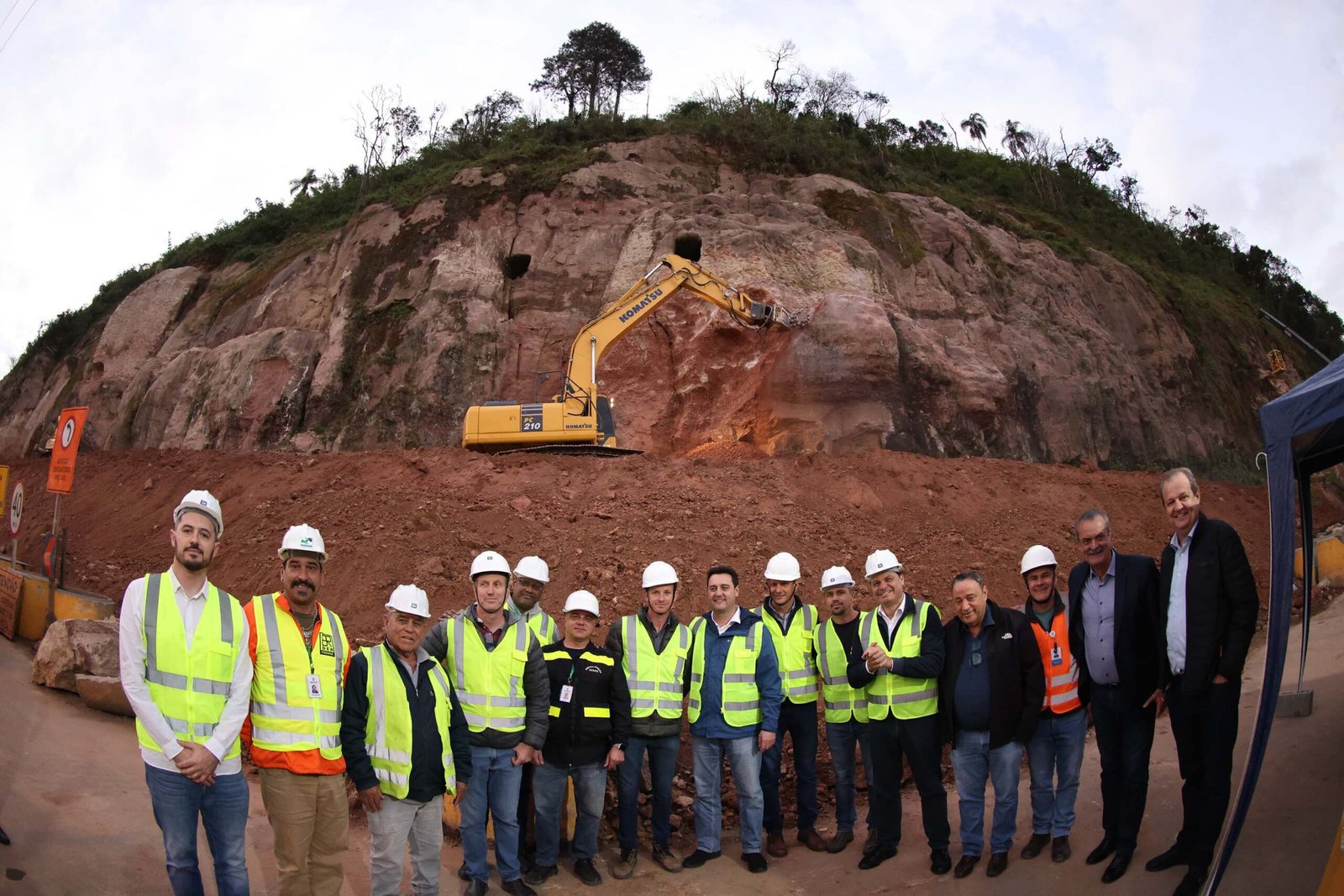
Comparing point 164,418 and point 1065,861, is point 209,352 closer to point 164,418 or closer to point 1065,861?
point 164,418

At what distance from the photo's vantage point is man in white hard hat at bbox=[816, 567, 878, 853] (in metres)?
6.91

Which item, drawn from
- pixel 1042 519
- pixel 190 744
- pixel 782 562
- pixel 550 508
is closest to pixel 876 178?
pixel 1042 519

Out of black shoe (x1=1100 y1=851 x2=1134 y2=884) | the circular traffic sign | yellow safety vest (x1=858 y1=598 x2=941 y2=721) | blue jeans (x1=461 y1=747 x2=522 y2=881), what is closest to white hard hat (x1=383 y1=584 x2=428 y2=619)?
blue jeans (x1=461 y1=747 x2=522 y2=881)

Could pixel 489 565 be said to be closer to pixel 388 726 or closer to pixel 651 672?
pixel 388 726

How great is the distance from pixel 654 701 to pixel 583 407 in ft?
31.4

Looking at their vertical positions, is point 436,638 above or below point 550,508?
below

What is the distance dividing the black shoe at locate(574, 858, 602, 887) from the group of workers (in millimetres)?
18

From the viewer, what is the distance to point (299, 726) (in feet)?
15.9

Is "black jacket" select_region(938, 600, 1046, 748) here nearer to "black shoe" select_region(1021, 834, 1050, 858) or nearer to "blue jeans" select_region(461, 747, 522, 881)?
"black shoe" select_region(1021, 834, 1050, 858)

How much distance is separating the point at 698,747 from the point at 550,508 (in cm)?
715

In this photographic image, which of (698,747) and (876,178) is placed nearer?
(698,747)

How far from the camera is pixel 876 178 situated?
80.6 feet

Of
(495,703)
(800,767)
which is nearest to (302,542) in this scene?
(495,703)

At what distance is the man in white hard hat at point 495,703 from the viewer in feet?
19.6
